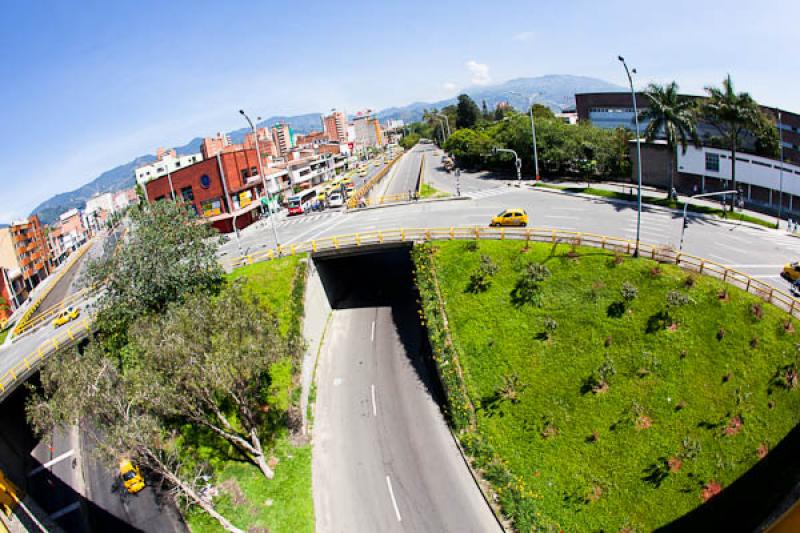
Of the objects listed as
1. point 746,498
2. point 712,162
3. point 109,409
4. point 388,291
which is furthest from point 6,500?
point 712,162

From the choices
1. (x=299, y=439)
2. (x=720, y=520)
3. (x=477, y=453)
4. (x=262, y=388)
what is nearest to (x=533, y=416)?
(x=477, y=453)

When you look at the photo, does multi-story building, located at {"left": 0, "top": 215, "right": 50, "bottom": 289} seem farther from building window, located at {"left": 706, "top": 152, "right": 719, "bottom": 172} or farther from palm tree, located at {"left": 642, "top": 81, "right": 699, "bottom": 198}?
building window, located at {"left": 706, "top": 152, "right": 719, "bottom": 172}

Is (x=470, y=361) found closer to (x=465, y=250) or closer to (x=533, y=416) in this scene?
(x=533, y=416)

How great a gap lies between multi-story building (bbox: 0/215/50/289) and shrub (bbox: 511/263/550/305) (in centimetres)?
10323

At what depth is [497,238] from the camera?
3838 centimetres

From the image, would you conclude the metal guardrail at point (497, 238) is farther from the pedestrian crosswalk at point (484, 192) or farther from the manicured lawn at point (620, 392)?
the pedestrian crosswalk at point (484, 192)

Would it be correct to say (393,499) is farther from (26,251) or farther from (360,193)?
(26,251)

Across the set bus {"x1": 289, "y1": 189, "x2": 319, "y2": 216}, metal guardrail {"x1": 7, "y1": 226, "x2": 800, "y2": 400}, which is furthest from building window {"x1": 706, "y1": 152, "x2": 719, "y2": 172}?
bus {"x1": 289, "y1": 189, "x2": 319, "y2": 216}

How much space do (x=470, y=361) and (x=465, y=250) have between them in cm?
1094

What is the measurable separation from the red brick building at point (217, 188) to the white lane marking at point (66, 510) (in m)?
41.4

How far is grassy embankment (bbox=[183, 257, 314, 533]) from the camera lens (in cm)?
2386

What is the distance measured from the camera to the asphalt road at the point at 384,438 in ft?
77.1

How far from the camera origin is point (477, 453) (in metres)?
25.5

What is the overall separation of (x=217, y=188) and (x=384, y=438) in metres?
50.1
